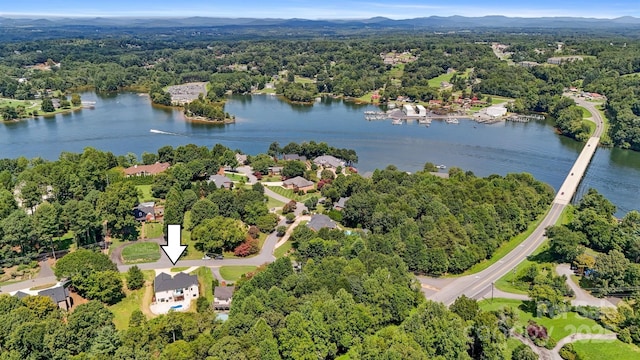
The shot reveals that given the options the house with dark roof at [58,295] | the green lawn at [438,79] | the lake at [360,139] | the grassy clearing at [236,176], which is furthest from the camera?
the green lawn at [438,79]

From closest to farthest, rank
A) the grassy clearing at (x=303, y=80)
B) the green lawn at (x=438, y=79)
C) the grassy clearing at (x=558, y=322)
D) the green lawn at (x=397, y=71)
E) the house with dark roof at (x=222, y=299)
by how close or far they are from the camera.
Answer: the grassy clearing at (x=558, y=322), the house with dark roof at (x=222, y=299), the green lawn at (x=438, y=79), the grassy clearing at (x=303, y=80), the green lawn at (x=397, y=71)

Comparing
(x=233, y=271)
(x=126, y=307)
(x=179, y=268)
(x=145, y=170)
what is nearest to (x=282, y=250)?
(x=233, y=271)

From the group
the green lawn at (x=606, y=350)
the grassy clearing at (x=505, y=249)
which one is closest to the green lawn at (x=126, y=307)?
the grassy clearing at (x=505, y=249)

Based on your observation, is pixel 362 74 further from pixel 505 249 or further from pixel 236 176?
pixel 505 249

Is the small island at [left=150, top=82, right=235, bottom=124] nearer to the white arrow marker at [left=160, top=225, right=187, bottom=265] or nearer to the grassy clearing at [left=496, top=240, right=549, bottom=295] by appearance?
the white arrow marker at [left=160, top=225, right=187, bottom=265]

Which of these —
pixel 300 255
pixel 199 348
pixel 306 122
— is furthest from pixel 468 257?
pixel 306 122

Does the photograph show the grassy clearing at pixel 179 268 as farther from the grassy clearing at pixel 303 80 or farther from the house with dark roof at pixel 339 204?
the grassy clearing at pixel 303 80

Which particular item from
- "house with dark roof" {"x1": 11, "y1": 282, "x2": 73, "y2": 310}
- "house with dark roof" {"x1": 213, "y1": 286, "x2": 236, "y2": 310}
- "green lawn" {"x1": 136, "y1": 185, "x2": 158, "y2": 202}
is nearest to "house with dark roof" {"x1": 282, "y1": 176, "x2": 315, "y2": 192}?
"green lawn" {"x1": 136, "y1": 185, "x2": 158, "y2": 202}
